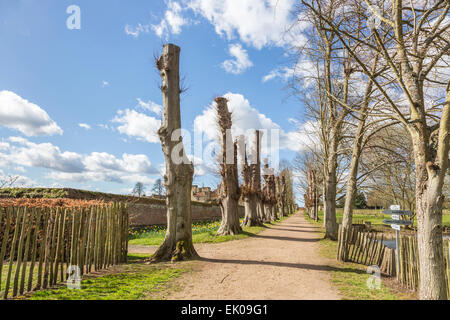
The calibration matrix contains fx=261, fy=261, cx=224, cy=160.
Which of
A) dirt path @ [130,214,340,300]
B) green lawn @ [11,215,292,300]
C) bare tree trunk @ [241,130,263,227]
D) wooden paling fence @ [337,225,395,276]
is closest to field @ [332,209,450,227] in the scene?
bare tree trunk @ [241,130,263,227]

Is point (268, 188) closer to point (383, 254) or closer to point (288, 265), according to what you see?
point (288, 265)

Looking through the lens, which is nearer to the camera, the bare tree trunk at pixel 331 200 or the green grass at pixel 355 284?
the green grass at pixel 355 284

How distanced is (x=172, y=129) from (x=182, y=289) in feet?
16.7

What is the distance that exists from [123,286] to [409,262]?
6.35 metres

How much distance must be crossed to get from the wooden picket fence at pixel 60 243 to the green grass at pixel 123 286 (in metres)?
0.36

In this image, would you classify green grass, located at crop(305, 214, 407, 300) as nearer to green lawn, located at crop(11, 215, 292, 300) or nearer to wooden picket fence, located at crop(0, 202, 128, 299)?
green lawn, located at crop(11, 215, 292, 300)

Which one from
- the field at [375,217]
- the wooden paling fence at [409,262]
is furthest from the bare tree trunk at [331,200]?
the field at [375,217]

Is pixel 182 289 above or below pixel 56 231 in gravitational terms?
below

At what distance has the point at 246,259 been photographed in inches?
345

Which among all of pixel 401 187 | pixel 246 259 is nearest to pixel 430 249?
pixel 246 259

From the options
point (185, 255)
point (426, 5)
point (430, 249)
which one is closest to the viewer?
point (430, 249)

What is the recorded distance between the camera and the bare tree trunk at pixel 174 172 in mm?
8422

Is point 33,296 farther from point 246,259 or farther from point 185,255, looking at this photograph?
point 246,259

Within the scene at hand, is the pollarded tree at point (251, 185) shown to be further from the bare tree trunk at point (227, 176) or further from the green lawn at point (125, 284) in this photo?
the green lawn at point (125, 284)
